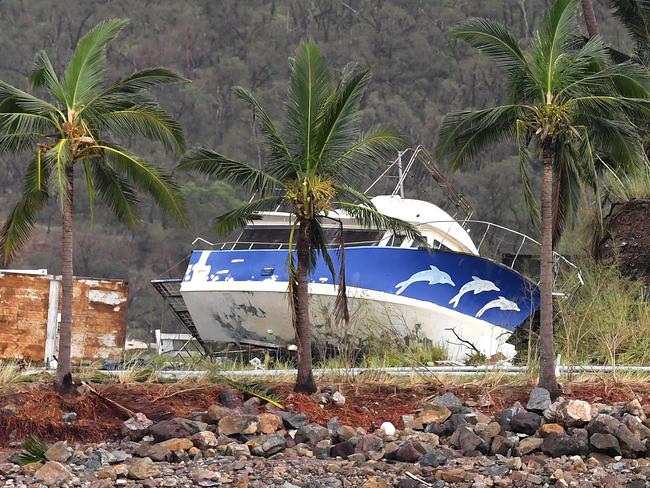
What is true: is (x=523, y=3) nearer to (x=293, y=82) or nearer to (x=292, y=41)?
(x=292, y=41)

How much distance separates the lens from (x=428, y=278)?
24.8 m

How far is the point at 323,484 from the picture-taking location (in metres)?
14.9

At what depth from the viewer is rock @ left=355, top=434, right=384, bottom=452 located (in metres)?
16.5

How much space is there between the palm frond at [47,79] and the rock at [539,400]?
8427 millimetres

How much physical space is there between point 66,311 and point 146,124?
3.25 m

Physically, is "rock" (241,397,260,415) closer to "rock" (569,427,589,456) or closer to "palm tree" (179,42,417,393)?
"palm tree" (179,42,417,393)

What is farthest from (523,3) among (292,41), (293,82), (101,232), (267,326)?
(293,82)

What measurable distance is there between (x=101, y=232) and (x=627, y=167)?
52497mm

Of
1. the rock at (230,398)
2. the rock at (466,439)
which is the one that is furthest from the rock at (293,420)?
the rock at (466,439)

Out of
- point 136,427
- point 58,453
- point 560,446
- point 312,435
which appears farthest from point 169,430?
point 560,446

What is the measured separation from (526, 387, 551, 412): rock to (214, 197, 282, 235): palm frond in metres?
Result: 5.08

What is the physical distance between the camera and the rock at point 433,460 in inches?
631

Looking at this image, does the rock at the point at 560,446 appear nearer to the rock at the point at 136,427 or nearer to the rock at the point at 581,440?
the rock at the point at 581,440

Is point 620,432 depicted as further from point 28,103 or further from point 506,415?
point 28,103
